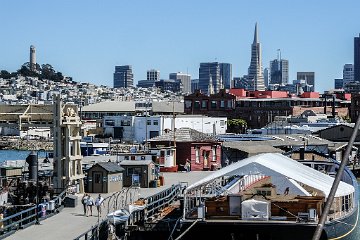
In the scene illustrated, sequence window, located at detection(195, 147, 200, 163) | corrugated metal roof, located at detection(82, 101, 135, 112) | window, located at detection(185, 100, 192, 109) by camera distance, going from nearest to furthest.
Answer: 1. window, located at detection(195, 147, 200, 163)
2. window, located at detection(185, 100, 192, 109)
3. corrugated metal roof, located at detection(82, 101, 135, 112)

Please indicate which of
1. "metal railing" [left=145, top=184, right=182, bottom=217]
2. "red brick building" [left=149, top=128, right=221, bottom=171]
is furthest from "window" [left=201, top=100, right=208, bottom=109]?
"metal railing" [left=145, top=184, right=182, bottom=217]

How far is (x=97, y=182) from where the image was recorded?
109 feet

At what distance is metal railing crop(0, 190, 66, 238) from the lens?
23.3m

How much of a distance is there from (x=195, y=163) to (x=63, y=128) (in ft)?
68.0

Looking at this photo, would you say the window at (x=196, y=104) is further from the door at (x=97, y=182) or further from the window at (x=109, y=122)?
the door at (x=97, y=182)

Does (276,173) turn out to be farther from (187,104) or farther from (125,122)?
(187,104)

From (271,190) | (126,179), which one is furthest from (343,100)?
(271,190)

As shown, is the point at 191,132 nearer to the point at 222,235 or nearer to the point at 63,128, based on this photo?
the point at 63,128

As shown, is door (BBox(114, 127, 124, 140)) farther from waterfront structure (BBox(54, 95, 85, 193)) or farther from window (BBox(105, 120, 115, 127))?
waterfront structure (BBox(54, 95, 85, 193))

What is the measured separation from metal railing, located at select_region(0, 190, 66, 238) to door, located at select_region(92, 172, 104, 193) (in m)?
3.19

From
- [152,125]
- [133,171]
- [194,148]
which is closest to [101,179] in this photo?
[133,171]

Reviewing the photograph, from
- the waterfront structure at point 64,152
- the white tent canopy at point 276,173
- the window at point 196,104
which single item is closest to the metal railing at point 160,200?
the white tent canopy at point 276,173

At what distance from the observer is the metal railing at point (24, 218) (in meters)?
23.3

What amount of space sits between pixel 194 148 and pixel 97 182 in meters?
19.9
